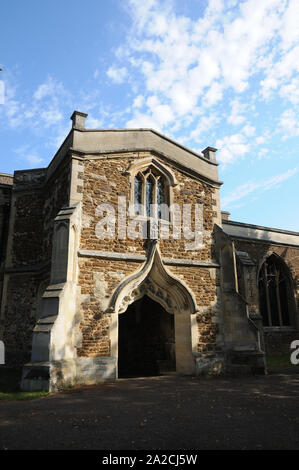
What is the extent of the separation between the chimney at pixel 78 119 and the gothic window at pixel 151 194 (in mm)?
2280

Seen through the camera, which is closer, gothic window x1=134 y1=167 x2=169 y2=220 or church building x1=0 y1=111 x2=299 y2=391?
church building x1=0 y1=111 x2=299 y2=391

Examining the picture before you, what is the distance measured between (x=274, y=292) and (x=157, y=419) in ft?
45.0

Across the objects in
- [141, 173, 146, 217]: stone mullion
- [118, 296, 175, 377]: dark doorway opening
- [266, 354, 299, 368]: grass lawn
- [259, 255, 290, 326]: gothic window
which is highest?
[141, 173, 146, 217]: stone mullion

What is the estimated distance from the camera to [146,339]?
1333cm

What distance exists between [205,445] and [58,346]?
15.8ft

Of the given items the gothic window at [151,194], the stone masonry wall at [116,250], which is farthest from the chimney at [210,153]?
the gothic window at [151,194]

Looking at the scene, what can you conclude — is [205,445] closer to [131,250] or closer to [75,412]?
[75,412]

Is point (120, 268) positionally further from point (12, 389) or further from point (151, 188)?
point (12, 389)

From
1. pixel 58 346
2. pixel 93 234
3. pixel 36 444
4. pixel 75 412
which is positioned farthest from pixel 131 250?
pixel 36 444

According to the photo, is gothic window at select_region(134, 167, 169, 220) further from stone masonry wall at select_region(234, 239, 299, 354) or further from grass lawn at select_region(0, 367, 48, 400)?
stone masonry wall at select_region(234, 239, 299, 354)

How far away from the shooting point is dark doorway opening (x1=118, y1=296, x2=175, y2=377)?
12375 millimetres

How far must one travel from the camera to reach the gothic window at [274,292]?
16.8m

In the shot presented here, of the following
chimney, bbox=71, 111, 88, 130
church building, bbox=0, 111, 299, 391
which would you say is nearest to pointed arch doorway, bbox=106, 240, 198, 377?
church building, bbox=0, 111, 299, 391

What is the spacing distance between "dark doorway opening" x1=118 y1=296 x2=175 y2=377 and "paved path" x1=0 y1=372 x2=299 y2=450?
441cm
